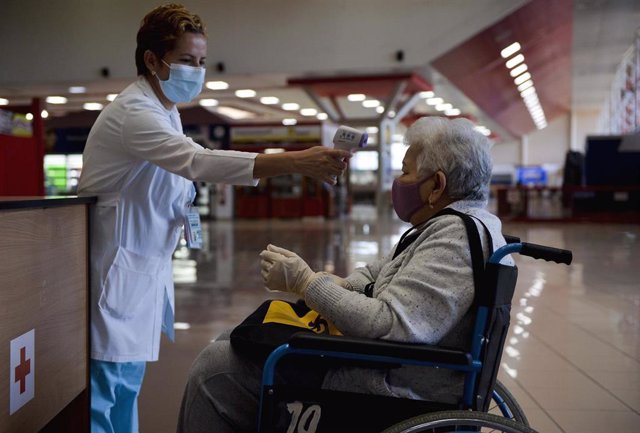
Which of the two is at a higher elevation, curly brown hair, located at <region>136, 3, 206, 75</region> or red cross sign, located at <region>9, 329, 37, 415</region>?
curly brown hair, located at <region>136, 3, 206, 75</region>

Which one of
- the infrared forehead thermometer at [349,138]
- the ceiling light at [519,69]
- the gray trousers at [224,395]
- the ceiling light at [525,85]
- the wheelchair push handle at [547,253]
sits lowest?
the gray trousers at [224,395]

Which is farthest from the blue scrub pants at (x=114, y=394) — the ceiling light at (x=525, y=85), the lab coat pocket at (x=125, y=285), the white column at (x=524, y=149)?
the white column at (x=524, y=149)

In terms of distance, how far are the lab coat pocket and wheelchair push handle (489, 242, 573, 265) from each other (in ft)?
3.41

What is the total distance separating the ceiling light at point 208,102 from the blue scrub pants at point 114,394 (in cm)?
1691

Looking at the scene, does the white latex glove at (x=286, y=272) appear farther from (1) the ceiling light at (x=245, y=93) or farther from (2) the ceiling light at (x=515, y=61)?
(2) the ceiling light at (x=515, y=61)

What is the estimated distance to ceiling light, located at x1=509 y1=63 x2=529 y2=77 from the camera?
17312mm

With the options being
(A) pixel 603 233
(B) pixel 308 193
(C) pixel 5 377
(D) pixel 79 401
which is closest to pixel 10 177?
(D) pixel 79 401

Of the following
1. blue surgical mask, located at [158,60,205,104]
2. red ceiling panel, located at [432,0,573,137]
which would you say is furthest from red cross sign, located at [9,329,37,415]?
red ceiling panel, located at [432,0,573,137]

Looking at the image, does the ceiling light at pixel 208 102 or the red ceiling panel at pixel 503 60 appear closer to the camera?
the red ceiling panel at pixel 503 60

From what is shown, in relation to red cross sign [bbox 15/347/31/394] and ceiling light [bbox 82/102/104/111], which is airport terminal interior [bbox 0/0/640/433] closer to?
red cross sign [bbox 15/347/31/394]

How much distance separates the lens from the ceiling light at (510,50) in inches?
567

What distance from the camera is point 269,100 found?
62.3 ft

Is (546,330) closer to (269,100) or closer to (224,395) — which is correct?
(224,395)

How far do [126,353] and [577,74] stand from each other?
23.3 meters
